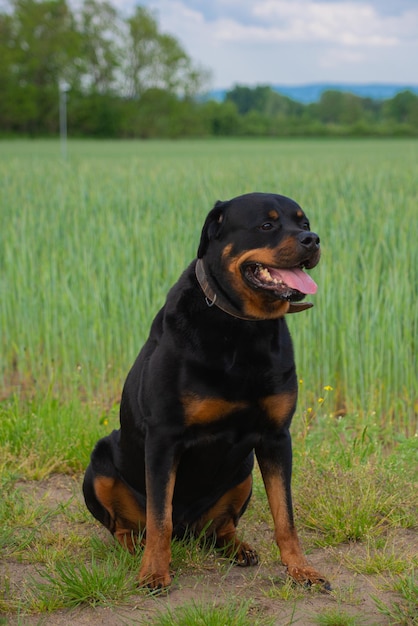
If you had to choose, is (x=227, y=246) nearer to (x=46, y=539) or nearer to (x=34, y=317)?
(x=46, y=539)

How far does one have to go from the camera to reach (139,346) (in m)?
5.11

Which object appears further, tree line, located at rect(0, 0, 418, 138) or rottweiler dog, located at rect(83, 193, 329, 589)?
tree line, located at rect(0, 0, 418, 138)

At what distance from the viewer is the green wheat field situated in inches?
125

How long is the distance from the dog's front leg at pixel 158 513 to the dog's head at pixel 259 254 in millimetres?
569

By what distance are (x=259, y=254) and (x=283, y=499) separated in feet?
2.87

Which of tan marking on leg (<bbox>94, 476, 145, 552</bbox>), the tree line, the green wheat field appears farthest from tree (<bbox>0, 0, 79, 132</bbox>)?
tan marking on leg (<bbox>94, 476, 145, 552</bbox>)

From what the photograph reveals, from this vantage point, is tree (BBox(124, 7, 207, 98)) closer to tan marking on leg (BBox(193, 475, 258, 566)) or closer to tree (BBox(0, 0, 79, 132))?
tree (BBox(0, 0, 79, 132))

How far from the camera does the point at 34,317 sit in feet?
17.7

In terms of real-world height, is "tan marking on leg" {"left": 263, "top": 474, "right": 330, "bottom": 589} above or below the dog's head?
below

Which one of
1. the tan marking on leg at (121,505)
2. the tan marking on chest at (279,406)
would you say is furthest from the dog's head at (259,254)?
the tan marking on leg at (121,505)

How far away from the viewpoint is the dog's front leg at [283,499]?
2.72 metres

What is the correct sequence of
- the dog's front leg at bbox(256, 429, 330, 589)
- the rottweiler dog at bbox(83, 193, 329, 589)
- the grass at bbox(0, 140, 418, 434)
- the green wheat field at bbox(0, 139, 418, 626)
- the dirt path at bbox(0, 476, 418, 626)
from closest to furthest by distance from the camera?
the dirt path at bbox(0, 476, 418, 626)
the rottweiler dog at bbox(83, 193, 329, 589)
the dog's front leg at bbox(256, 429, 330, 589)
the green wheat field at bbox(0, 139, 418, 626)
the grass at bbox(0, 140, 418, 434)

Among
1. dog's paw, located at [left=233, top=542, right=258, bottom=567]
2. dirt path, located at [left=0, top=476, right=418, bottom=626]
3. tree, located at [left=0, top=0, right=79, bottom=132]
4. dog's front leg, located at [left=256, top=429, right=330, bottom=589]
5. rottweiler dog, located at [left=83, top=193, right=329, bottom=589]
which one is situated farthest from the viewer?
tree, located at [left=0, top=0, right=79, bottom=132]

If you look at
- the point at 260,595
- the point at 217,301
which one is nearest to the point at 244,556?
the point at 260,595
